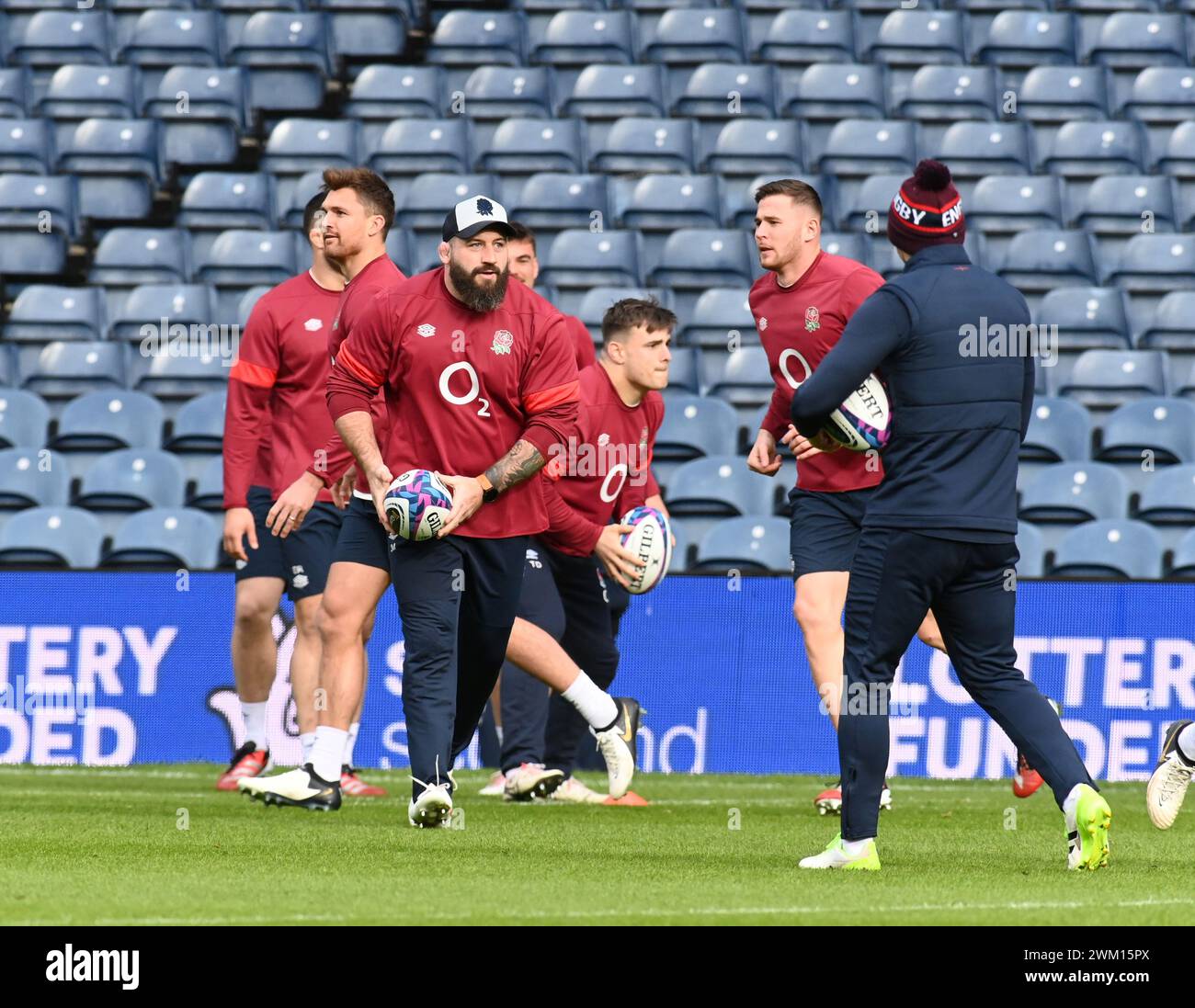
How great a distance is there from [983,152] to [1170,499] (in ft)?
13.6

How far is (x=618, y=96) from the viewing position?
16.6 m

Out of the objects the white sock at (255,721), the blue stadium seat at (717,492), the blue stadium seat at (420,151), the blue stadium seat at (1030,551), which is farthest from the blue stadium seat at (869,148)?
the white sock at (255,721)

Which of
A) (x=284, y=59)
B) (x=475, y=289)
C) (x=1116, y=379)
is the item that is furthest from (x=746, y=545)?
(x=284, y=59)

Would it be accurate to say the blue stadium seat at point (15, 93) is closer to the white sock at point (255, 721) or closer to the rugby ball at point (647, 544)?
the white sock at point (255, 721)

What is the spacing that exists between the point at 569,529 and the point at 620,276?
603 centimetres

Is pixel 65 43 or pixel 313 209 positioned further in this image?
pixel 65 43

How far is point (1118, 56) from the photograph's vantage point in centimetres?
1689

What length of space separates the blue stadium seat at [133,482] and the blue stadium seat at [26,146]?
418 centimetres

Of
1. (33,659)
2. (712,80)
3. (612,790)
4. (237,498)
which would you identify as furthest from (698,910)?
(712,80)

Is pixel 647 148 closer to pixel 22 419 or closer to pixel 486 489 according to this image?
pixel 22 419

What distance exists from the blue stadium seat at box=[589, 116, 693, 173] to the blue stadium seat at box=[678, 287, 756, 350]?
1.97 meters

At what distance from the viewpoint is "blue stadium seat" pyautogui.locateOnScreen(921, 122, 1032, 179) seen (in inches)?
622

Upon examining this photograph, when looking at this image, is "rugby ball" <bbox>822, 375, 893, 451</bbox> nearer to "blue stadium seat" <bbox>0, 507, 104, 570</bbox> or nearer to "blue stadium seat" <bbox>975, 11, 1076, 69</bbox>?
"blue stadium seat" <bbox>0, 507, 104, 570</bbox>

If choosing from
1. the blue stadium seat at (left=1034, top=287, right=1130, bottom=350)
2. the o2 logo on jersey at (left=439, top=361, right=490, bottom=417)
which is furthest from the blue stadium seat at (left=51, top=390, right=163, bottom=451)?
the o2 logo on jersey at (left=439, top=361, right=490, bottom=417)
